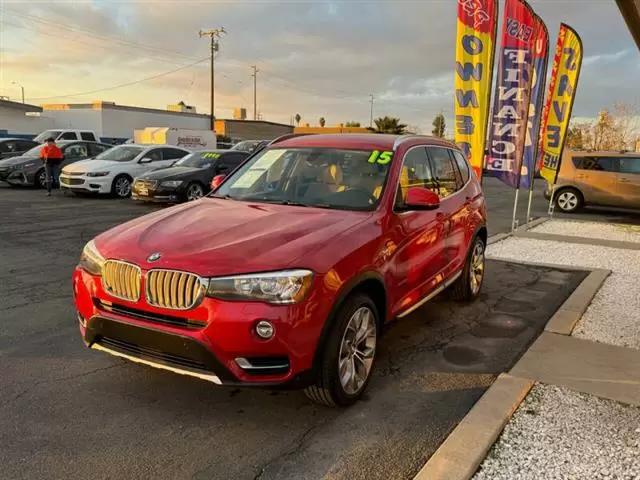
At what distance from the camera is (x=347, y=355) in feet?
11.3

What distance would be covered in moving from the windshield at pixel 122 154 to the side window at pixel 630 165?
45.9 ft

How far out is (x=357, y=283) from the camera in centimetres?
335

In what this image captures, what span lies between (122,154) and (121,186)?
1.34m

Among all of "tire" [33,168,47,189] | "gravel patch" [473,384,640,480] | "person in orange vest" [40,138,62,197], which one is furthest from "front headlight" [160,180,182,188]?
"gravel patch" [473,384,640,480]

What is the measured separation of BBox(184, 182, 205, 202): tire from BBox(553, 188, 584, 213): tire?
10.4m

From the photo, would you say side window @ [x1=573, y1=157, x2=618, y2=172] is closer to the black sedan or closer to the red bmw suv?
the black sedan

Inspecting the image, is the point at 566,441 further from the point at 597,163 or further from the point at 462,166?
the point at 597,163

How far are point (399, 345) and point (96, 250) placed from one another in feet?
8.63

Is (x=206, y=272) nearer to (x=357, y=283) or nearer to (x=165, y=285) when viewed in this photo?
(x=165, y=285)

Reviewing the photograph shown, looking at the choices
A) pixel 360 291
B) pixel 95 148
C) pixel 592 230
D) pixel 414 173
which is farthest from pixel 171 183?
pixel 360 291

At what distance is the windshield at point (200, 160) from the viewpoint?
47.7 feet

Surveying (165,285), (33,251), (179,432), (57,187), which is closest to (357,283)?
(165,285)

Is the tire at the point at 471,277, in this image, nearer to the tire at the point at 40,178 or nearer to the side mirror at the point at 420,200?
the side mirror at the point at 420,200

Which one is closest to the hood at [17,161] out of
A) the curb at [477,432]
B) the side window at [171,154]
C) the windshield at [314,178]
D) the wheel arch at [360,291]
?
the side window at [171,154]
